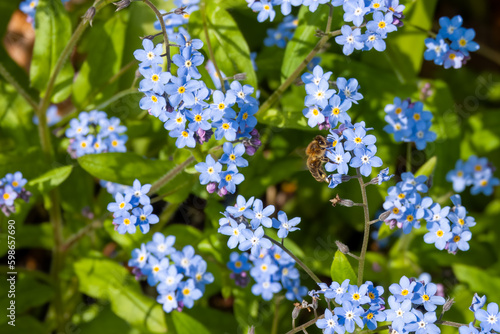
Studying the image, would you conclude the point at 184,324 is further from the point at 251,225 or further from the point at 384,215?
the point at 384,215

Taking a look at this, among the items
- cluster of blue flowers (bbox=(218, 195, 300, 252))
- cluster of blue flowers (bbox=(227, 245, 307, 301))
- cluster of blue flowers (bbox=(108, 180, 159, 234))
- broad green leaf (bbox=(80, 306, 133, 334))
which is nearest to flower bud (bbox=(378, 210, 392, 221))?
cluster of blue flowers (bbox=(218, 195, 300, 252))

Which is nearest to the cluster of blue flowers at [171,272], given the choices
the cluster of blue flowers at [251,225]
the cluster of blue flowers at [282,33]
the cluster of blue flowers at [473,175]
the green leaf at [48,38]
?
the cluster of blue flowers at [251,225]

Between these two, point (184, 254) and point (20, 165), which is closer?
point (184, 254)

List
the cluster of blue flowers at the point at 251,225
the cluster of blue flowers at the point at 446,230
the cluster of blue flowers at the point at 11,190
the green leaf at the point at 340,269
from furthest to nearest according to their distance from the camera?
the cluster of blue flowers at the point at 11,190, the cluster of blue flowers at the point at 446,230, the green leaf at the point at 340,269, the cluster of blue flowers at the point at 251,225

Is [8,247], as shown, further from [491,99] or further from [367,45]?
[491,99]

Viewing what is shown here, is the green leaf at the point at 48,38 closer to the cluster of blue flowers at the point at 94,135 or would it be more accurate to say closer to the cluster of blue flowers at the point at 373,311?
the cluster of blue flowers at the point at 94,135

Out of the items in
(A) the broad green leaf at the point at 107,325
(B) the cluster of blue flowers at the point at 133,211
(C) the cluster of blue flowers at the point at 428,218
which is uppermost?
(B) the cluster of blue flowers at the point at 133,211

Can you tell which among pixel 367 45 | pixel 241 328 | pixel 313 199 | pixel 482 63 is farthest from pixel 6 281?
pixel 482 63
